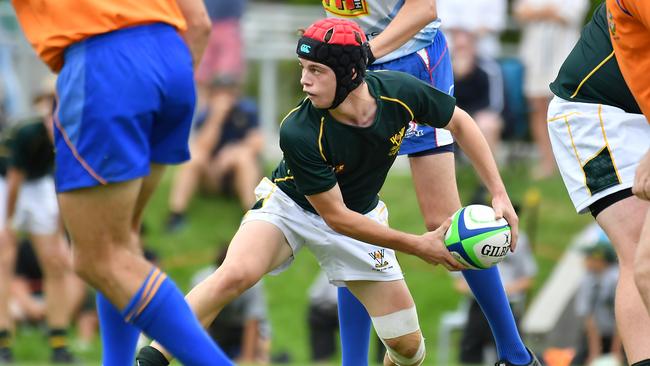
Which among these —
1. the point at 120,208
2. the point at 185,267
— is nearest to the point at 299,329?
the point at 185,267

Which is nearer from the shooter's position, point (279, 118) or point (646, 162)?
point (646, 162)

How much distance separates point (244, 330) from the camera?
10562 millimetres

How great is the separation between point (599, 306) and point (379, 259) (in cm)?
541

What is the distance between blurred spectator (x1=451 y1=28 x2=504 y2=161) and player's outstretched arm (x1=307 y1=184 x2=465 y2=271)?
6.77m

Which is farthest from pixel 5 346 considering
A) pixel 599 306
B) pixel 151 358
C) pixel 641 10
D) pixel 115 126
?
pixel 641 10

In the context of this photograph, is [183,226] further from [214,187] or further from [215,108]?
[215,108]

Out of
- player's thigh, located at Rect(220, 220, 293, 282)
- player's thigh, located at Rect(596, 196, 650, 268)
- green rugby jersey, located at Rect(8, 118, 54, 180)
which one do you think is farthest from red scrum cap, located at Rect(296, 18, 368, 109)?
green rugby jersey, located at Rect(8, 118, 54, 180)

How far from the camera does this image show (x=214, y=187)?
1311 centimetres

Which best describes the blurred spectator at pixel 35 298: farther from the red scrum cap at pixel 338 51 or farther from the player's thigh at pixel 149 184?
the red scrum cap at pixel 338 51

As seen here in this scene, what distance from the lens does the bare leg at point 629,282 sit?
4.91 metres

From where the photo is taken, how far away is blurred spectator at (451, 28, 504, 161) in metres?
12.0

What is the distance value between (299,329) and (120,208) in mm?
7952

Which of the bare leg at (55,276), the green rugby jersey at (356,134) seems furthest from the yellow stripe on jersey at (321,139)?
the bare leg at (55,276)

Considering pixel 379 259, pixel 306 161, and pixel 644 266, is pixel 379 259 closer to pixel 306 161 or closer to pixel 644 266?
pixel 306 161
